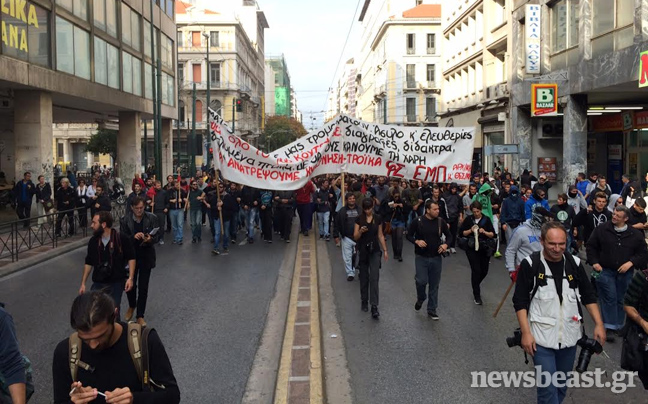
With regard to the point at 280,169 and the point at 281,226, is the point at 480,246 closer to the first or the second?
the point at 280,169

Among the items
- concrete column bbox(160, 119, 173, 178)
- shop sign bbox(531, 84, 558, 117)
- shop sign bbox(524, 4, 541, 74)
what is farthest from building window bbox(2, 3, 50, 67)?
concrete column bbox(160, 119, 173, 178)

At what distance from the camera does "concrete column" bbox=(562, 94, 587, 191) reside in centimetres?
2125

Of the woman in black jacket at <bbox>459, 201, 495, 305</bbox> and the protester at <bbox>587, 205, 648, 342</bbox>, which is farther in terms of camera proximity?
the woman in black jacket at <bbox>459, 201, 495, 305</bbox>

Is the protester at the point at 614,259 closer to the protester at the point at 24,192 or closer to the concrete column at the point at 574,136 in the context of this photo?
the concrete column at the point at 574,136

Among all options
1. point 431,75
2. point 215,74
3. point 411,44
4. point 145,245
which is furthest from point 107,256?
point 215,74

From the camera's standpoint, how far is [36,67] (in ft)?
63.2

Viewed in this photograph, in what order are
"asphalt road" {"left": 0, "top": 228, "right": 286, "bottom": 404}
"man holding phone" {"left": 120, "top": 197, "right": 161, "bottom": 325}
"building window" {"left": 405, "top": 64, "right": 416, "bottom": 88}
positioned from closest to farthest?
"asphalt road" {"left": 0, "top": 228, "right": 286, "bottom": 404}, "man holding phone" {"left": 120, "top": 197, "right": 161, "bottom": 325}, "building window" {"left": 405, "top": 64, "right": 416, "bottom": 88}

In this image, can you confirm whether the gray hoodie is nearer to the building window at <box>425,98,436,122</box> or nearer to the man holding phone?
the man holding phone

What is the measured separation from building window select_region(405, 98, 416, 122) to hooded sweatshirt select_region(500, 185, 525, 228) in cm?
5634

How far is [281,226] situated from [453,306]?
8.67m

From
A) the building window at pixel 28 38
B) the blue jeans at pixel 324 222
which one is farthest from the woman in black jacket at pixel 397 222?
the building window at pixel 28 38

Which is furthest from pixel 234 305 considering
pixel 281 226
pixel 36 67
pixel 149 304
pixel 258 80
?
pixel 258 80

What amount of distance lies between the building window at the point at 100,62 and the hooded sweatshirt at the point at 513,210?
1838cm

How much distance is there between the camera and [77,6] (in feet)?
74.4
